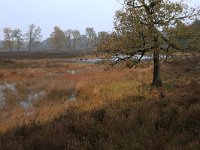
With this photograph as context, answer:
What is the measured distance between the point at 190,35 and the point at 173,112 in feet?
35.7

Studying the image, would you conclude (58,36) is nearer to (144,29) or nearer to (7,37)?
(7,37)

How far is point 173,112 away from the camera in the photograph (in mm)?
9633

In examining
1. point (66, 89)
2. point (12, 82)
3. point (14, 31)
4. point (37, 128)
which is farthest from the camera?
point (14, 31)

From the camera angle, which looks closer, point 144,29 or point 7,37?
point 144,29

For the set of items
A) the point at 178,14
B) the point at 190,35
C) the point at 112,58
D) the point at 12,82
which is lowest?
the point at 12,82

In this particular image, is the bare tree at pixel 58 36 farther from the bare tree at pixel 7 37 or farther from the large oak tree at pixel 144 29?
the large oak tree at pixel 144 29

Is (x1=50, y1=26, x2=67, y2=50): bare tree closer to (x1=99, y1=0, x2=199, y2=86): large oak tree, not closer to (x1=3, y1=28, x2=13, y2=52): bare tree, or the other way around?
(x1=3, y1=28, x2=13, y2=52): bare tree

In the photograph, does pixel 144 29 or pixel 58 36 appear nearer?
pixel 144 29

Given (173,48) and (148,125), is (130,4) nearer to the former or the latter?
(173,48)

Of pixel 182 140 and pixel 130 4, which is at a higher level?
pixel 130 4

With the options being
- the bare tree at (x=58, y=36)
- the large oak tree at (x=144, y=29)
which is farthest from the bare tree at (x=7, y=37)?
Answer: the large oak tree at (x=144, y=29)

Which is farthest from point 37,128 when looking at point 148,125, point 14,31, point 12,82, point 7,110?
point 14,31

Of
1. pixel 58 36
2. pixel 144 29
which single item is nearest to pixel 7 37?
pixel 58 36

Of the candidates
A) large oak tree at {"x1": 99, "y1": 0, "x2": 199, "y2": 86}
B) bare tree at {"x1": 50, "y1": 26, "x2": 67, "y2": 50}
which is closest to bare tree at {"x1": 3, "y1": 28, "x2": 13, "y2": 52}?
bare tree at {"x1": 50, "y1": 26, "x2": 67, "y2": 50}
